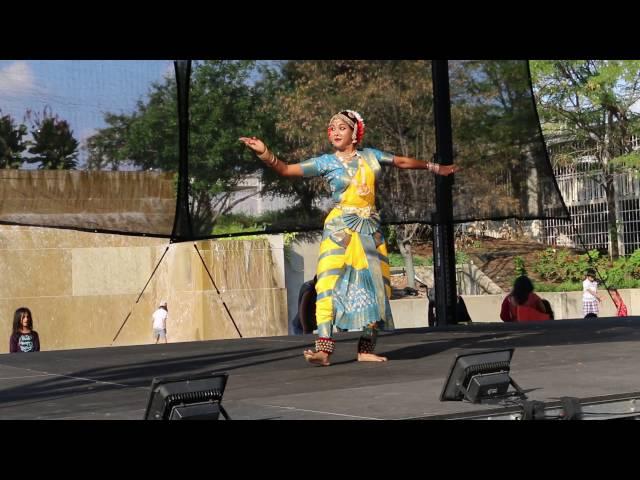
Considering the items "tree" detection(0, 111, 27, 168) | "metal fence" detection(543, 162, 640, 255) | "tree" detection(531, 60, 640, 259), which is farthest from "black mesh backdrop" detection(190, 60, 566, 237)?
"tree" detection(531, 60, 640, 259)

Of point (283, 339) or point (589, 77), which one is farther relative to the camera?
point (589, 77)

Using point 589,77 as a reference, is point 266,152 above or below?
below

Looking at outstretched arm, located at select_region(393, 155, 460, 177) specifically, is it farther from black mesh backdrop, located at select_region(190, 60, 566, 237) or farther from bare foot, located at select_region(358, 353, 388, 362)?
black mesh backdrop, located at select_region(190, 60, 566, 237)

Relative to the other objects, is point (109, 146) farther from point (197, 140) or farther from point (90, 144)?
point (197, 140)

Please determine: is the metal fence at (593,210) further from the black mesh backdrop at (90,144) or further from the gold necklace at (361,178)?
the gold necklace at (361,178)

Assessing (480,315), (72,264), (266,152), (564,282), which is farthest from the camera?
(564,282)

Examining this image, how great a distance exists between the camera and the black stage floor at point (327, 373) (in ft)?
17.4

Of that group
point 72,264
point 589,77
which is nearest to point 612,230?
point 589,77

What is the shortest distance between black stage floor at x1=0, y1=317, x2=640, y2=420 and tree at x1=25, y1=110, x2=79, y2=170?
1.49m
